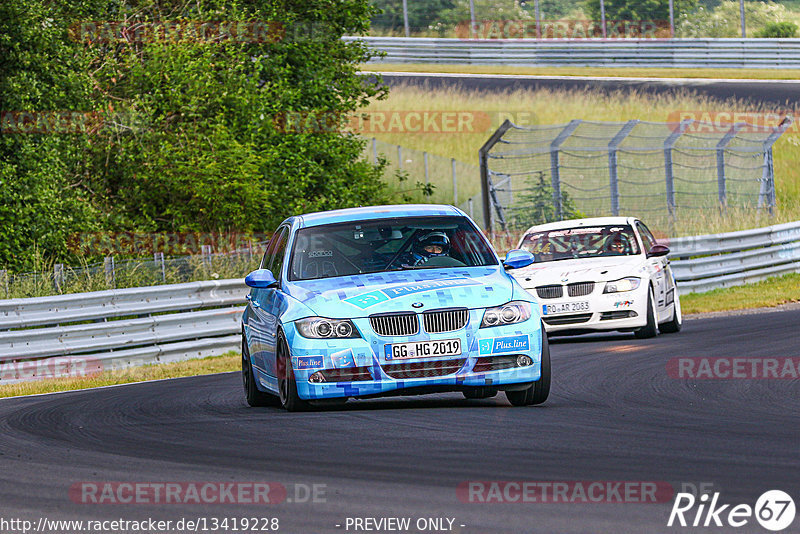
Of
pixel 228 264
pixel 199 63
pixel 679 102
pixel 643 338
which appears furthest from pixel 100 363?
pixel 679 102

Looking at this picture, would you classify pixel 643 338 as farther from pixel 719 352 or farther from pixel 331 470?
pixel 331 470

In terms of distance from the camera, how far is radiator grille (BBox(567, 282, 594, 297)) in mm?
16625

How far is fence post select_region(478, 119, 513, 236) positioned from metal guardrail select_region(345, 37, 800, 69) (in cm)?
1930

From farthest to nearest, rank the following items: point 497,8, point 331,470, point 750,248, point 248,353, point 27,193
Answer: point 497,8
point 750,248
point 27,193
point 248,353
point 331,470

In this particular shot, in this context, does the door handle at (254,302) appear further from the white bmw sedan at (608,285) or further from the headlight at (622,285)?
the headlight at (622,285)

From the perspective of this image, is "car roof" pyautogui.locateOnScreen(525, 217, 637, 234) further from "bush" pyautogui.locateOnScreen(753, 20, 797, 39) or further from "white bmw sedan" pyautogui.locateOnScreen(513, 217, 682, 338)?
"bush" pyautogui.locateOnScreen(753, 20, 797, 39)

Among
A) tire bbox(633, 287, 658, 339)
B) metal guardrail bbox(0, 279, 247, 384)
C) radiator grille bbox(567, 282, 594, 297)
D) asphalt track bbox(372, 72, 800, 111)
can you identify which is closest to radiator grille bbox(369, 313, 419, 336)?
radiator grille bbox(567, 282, 594, 297)

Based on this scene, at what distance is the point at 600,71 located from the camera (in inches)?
1932

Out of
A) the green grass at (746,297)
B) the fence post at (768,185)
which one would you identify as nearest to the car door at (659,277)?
the green grass at (746,297)

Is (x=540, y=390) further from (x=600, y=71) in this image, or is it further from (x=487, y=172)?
(x=600, y=71)

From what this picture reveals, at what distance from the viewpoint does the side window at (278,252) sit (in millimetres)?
11234

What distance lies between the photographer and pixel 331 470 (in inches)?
284

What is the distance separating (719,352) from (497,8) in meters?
45.1

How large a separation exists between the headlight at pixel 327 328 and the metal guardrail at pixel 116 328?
7617 millimetres
